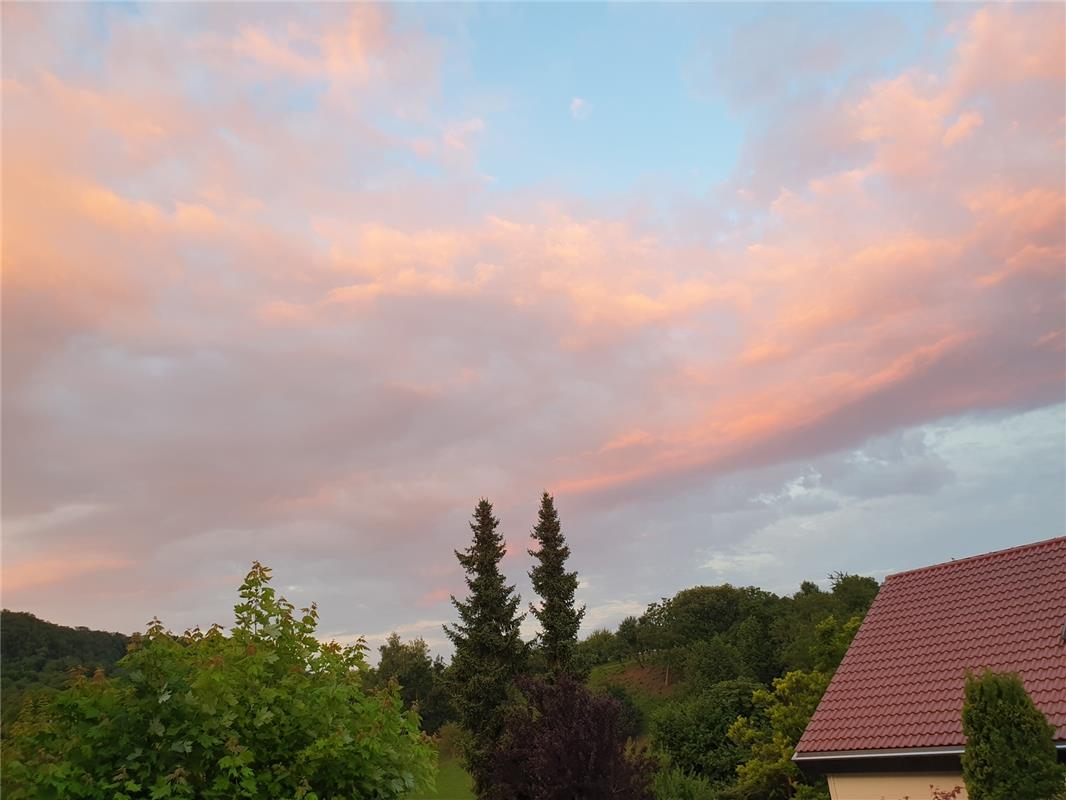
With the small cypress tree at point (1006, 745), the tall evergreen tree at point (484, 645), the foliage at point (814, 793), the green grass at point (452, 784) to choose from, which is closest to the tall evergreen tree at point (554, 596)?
the tall evergreen tree at point (484, 645)

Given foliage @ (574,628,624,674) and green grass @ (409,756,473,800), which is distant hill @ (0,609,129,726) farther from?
foliage @ (574,628,624,674)

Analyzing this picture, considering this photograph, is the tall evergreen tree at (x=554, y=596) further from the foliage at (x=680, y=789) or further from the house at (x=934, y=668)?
the house at (x=934, y=668)

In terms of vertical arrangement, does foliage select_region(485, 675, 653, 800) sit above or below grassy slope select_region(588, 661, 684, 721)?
above

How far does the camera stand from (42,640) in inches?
447

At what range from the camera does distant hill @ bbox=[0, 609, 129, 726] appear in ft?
30.5

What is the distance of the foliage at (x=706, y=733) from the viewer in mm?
33812

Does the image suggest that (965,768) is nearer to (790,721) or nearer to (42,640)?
(790,721)

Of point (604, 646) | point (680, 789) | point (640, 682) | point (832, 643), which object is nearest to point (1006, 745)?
point (832, 643)

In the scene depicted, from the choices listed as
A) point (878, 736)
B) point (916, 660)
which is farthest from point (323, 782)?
point (916, 660)

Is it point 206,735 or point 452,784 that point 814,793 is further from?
point 452,784

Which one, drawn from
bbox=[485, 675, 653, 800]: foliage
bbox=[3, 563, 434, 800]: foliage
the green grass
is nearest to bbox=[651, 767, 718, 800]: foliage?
bbox=[485, 675, 653, 800]: foliage

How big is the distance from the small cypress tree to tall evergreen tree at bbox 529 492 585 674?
3466 centimetres

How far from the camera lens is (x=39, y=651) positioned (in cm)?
1106

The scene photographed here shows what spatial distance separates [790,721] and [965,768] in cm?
1034
